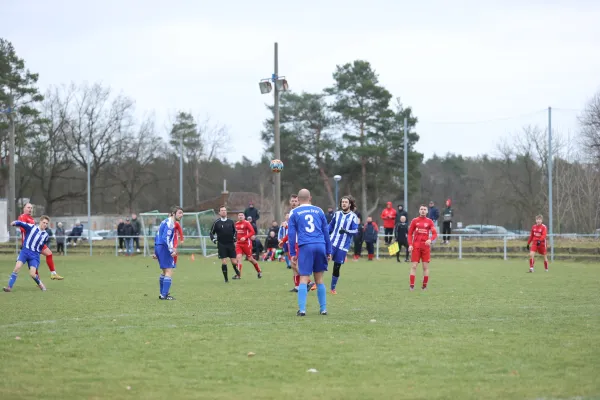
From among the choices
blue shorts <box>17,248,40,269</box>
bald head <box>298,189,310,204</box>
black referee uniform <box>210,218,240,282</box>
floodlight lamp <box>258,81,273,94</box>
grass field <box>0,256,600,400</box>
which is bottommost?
grass field <box>0,256,600,400</box>

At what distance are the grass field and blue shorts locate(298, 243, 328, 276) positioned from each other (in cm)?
75

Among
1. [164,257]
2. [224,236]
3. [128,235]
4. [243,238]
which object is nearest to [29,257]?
[164,257]

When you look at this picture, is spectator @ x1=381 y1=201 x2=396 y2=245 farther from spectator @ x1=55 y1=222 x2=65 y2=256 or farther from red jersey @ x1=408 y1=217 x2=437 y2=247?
red jersey @ x1=408 y1=217 x2=437 y2=247

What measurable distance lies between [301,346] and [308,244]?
318 cm

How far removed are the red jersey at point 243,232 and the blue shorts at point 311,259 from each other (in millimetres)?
10307

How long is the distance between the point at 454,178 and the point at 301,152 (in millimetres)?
19841

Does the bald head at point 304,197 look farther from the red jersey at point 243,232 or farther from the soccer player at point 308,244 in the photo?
the red jersey at point 243,232

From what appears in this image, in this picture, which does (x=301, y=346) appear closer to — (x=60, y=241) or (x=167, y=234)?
(x=167, y=234)

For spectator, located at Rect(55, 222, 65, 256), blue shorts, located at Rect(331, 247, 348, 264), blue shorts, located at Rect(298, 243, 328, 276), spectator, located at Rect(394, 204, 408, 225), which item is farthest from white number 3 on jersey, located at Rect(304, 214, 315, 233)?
spectator, located at Rect(55, 222, 65, 256)

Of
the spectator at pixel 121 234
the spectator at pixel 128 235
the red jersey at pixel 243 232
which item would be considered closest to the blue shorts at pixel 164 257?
the red jersey at pixel 243 232

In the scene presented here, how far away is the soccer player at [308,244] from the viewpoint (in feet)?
39.0

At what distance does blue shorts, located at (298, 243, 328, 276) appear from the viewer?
11.9 m

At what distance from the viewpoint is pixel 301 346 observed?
29.3ft

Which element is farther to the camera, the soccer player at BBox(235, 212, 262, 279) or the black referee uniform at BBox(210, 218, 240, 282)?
the soccer player at BBox(235, 212, 262, 279)
